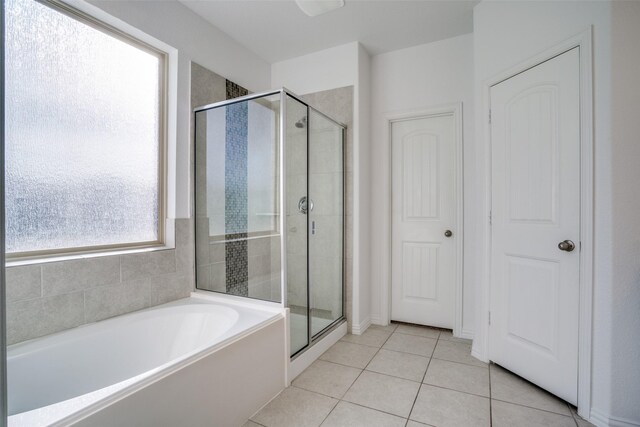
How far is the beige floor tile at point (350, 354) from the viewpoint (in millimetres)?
2268

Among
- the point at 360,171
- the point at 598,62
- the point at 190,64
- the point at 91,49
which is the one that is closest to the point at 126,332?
the point at 91,49

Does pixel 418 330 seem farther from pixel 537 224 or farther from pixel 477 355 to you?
pixel 537 224

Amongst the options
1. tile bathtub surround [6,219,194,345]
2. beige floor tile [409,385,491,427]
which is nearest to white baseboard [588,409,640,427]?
beige floor tile [409,385,491,427]

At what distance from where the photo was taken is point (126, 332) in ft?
5.70

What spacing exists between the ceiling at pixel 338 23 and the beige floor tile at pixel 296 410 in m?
2.64

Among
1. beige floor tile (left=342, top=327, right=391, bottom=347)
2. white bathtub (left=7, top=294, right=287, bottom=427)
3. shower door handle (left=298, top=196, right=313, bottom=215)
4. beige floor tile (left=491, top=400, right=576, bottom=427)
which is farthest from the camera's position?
beige floor tile (left=342, top=327, right=391, bottom=347)

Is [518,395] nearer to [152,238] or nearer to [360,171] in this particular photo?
[360,171]

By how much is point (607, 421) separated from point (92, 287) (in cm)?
274

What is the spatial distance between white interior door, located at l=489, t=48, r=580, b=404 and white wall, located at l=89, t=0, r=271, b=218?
214cm

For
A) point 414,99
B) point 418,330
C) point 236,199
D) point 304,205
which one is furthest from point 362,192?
point 418,330

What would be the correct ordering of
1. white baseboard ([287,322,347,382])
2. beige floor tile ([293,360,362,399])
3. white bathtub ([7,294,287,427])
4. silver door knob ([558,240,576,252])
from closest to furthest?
white bathtub ([7,294,287,427]) → silver door knob ([558,240,576,252]) → beige floor tile ([293,360,362,399]) → white baseboard ([287,322,347,382])

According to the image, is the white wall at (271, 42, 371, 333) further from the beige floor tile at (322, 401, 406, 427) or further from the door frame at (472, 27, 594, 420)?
the door frame at (472, 27, 594, 420)

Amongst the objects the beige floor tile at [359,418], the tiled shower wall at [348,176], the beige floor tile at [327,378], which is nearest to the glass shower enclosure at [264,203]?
the beige floor tile at [327,378]

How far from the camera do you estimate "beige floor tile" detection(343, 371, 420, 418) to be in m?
1.74
